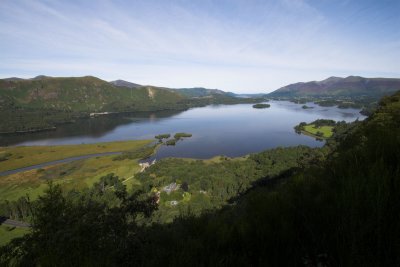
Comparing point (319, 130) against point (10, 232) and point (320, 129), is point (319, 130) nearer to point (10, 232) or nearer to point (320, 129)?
point (320, 129)

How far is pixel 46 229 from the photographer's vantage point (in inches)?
276

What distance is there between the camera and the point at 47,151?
8619 cm

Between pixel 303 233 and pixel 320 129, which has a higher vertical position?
pixel 303 233

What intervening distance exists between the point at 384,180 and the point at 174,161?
64847mm

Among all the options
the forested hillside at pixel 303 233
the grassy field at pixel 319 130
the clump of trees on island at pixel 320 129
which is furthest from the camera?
the grassy field at pixel 319 130

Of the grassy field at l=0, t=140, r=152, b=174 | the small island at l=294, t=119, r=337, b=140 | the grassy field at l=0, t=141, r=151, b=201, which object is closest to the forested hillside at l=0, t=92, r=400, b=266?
the grassy field at l=0, t=141, r=151, b=201

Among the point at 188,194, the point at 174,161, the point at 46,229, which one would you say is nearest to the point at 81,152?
the point at 174,161

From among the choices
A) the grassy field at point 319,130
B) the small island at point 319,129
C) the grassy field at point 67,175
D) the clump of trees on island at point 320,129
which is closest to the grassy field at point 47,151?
the grassy field at point 67,175

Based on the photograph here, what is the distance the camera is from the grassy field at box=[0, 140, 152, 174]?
7525cm

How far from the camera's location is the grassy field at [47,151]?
247 feet

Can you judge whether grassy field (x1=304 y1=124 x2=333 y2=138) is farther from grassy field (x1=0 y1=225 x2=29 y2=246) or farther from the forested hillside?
the forested hillside

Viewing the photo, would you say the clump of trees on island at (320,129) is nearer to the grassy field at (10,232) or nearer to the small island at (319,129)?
the small island at (319,129)

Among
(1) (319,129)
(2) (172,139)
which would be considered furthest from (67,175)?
(1) (319,129)

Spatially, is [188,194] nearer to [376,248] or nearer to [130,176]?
[130,176]
